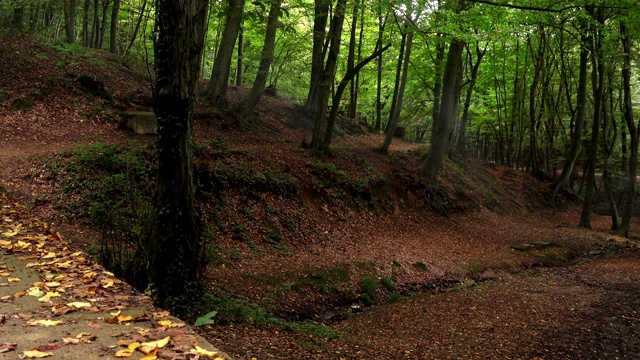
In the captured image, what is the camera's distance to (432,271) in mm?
11078

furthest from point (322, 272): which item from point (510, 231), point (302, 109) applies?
point (302, 109)

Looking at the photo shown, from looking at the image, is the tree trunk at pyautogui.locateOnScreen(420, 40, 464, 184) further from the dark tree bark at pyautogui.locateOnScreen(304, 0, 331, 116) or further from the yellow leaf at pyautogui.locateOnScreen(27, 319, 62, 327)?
the yellow leaf at pyautogui.locateOnScreen(27, 319, 62, 327)

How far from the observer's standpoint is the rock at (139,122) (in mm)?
12523

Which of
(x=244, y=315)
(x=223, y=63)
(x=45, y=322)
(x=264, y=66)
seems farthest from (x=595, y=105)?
(x=45, y=322)

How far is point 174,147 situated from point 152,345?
2680 millimetres

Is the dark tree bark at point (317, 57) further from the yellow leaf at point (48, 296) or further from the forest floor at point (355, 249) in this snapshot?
the yellow leaf at point (48, 296)

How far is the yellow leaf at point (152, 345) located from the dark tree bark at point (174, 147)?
211 centimetres

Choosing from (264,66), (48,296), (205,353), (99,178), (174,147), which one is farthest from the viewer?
(264,66)

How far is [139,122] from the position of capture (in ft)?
41.5

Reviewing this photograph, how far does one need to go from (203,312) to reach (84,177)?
5.31 metres

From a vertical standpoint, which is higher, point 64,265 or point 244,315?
point 64,265

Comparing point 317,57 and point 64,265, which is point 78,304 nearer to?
point 64,265

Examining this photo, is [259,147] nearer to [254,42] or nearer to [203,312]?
[203,312]

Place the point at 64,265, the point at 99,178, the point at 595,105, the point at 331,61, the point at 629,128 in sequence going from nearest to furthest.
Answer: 1. the point at 64,265
2. the point at 99,178
3. the point at 331,61
4. the point at 595,105
5. the point at 629,128
